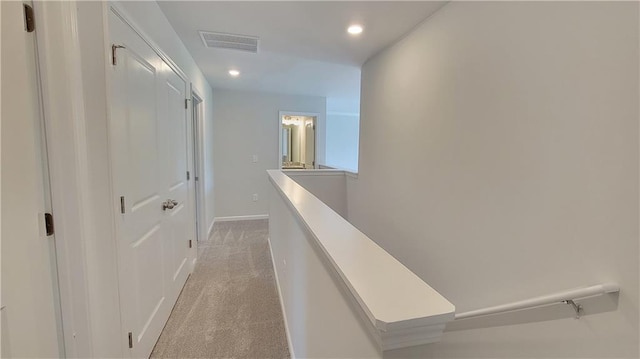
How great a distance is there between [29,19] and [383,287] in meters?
1.39

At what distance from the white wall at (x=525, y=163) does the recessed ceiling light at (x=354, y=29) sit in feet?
1.41

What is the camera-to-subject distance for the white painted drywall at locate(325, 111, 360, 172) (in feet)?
26.3

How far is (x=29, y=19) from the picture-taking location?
932 millimetres

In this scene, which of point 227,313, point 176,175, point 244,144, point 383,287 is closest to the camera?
point 383,287

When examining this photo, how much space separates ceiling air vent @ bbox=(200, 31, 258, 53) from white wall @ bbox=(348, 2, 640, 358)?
139 centimetres

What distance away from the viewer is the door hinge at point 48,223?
1016 millimetres

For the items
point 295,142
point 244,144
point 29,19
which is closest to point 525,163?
point 29,19

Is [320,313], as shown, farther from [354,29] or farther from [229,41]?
[229,41]

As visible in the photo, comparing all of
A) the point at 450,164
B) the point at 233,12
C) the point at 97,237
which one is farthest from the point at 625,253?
the point at 233,12

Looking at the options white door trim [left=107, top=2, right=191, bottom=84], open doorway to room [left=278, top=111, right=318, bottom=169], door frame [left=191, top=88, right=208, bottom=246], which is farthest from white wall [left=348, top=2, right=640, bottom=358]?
open doorway to room [left=278, top=111, right=318, bottom=169]

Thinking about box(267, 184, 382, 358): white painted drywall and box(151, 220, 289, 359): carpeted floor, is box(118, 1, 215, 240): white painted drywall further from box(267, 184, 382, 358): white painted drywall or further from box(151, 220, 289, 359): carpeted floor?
box(267, 184, 382, 358): white painted drywall

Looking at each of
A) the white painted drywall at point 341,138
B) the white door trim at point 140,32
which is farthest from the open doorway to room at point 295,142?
the white door trim at point 140,32

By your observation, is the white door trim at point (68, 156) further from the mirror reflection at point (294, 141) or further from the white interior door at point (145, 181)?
the mirror reflection at point (294, 141)

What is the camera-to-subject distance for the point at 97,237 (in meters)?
1.19
